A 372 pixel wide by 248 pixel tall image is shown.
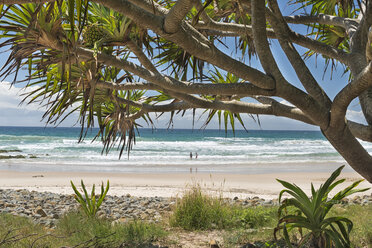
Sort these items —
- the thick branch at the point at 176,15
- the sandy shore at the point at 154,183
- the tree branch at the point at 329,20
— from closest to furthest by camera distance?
the thick branch at the point at 176,15
the tree branch at the point at 329,20
the sandy shore at the point at 154,183

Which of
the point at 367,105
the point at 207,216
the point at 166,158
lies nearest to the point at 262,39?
the point at 367,105

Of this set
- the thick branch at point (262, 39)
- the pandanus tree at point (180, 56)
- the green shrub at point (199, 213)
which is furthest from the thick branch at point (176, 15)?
the green shrub at point (199, 213)

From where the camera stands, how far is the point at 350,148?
269 centimetres

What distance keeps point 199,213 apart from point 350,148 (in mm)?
2687

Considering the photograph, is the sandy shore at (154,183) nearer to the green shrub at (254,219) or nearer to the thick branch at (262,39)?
the green shrub at (254,219)

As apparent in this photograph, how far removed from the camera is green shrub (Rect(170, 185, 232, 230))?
481 centimetres

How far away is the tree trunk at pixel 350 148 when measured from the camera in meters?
2.64

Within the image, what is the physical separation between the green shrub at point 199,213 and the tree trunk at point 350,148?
246cm

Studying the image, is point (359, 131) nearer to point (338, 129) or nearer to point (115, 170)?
point (338, 129)

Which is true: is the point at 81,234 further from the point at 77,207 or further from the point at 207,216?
the point at 77,207

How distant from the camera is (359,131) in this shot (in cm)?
285

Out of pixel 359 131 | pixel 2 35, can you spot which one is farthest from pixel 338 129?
pixel 2 35

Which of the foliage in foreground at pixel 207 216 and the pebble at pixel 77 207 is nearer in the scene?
the foliage in foreground at pixel 207 216

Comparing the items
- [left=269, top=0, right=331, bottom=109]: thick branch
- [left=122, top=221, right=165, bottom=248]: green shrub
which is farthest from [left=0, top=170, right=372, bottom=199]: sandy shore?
[left=269, top=0, right=331, bottom=109]: thick branch
